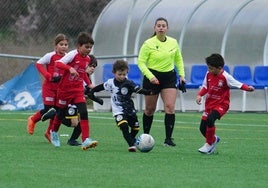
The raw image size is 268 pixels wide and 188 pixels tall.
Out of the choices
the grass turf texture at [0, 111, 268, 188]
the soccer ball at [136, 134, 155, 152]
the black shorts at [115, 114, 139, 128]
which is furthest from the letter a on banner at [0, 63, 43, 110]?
the soccer ball at [136, 134, 155, 152]

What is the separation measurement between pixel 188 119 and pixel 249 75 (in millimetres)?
4918

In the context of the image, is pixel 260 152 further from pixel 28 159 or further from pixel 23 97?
pixel 23 97

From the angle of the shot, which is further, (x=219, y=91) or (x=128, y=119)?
(x=128, y=119)

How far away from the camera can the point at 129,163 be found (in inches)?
478

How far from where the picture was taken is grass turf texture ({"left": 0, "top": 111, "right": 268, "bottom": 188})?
33.6ft

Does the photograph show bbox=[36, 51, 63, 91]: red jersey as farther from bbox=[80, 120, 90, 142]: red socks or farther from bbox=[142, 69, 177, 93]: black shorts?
bbox=[80, 120, 90, 142]: red socks

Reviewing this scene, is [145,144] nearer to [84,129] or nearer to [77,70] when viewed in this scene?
[84,129]

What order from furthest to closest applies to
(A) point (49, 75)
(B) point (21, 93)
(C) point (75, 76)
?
(B) point (21, 93)
(A) point (49, 75)
(C) point (75, 76)

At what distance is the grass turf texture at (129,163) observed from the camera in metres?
10.2

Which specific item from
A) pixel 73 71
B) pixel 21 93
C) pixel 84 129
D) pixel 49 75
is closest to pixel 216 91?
pixel 84 129

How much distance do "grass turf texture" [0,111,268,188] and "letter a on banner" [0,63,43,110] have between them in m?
7.51

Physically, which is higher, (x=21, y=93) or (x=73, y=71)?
(x=73, y=71)

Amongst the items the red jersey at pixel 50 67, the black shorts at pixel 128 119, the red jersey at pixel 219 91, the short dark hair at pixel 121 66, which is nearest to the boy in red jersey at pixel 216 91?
the red jersey at pixel 219 91

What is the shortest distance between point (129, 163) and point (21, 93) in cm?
1447
